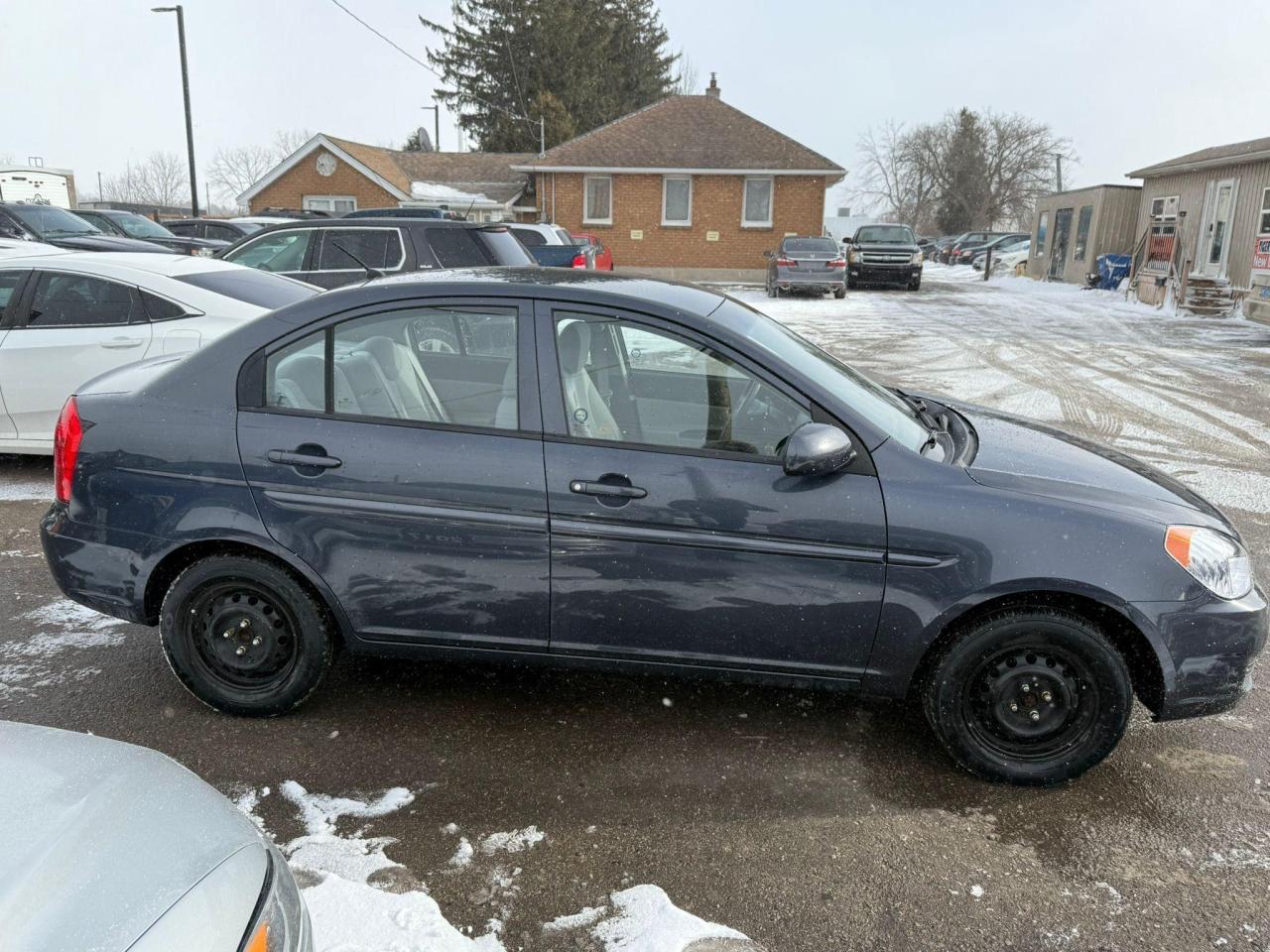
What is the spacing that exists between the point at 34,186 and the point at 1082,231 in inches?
1359

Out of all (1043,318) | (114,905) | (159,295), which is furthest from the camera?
(1043,318)

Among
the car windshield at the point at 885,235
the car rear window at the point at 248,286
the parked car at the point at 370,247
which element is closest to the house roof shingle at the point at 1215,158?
the car windshield at the point at 885,235

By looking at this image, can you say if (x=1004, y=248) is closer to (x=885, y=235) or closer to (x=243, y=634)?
(x=885, y=235)

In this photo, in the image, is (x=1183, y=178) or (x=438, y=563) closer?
(x=438, y=563)

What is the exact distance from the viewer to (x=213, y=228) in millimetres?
21641

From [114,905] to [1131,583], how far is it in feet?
9.31

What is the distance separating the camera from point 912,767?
130 inches

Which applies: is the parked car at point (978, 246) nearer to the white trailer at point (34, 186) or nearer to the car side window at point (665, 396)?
the white trailer at point (34, 186)

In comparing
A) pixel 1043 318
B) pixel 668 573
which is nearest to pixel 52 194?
pixel 1043 318

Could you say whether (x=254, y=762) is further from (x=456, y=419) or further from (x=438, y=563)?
(x=456, y=419)

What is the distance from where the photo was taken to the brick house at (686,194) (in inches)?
1167

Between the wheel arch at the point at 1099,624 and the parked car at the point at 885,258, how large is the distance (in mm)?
25552

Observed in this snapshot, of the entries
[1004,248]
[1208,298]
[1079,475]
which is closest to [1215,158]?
[1208,298]

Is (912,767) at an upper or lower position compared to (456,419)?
lower
